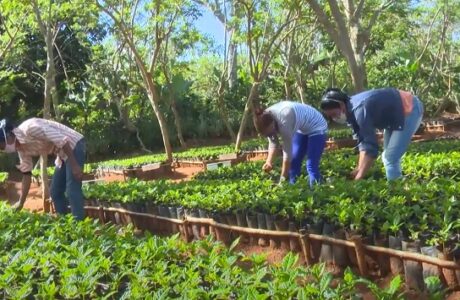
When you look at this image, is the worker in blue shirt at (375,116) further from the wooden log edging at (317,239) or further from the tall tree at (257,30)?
the tall tree at (257,30)

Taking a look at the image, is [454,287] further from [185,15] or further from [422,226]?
[185,15]

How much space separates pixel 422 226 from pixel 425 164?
11.6 ft

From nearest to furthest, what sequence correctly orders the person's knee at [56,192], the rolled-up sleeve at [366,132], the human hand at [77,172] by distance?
the rolled-up sleeve at [366,132] < the human hand at [77,172] < the person's knee at [56,192]

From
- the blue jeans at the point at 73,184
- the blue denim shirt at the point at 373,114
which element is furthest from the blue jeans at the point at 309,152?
the blue jeans at the point at 73,184

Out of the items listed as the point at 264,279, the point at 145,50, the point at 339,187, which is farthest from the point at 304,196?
the point at 145,50

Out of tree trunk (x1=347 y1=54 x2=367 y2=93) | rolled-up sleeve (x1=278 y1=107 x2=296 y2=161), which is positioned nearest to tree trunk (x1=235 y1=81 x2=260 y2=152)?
tree trunk (x1=347 y1=54 x2=367 y2=93)

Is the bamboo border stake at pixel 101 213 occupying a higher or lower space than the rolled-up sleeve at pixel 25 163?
lower

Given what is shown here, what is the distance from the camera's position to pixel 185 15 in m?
15.8

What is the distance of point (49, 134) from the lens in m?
5.60

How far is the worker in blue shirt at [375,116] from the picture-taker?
16.2ft

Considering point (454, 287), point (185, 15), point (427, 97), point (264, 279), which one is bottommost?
point (454, 287)

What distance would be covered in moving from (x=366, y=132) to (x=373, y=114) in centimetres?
22

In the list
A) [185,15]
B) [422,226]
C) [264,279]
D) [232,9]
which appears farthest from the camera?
[232,9]

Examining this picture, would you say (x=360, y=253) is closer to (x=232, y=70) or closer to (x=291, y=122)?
(x=291, y=122)
